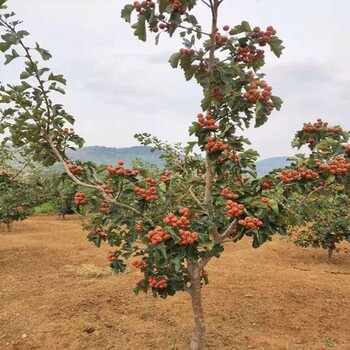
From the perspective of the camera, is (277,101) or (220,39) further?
(220,39)

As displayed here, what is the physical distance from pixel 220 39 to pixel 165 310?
431 cm

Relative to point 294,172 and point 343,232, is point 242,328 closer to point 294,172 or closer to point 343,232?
point 294,172

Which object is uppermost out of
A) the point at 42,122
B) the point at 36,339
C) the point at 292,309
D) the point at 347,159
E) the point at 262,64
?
the point at 262,64

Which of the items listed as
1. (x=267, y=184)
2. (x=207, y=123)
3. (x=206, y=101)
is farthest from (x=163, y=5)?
(x=267, y=184)

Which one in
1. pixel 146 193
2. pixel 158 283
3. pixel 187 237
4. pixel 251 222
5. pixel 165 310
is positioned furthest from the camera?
pixel 165 310

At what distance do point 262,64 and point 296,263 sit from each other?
24.6 ft

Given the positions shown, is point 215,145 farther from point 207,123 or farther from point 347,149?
point 347,149

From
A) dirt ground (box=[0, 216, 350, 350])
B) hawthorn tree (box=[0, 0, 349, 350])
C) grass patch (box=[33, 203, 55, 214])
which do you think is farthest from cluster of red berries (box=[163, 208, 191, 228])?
grass patch (box=[33, 203, 55, 214])

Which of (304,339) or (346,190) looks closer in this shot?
(346,190)

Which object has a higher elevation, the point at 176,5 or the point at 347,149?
the point at 176,5

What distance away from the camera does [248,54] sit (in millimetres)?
3822

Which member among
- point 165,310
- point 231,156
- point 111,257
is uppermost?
point 231,156

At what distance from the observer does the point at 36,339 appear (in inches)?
214

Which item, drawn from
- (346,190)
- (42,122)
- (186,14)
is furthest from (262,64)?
(42,122)
